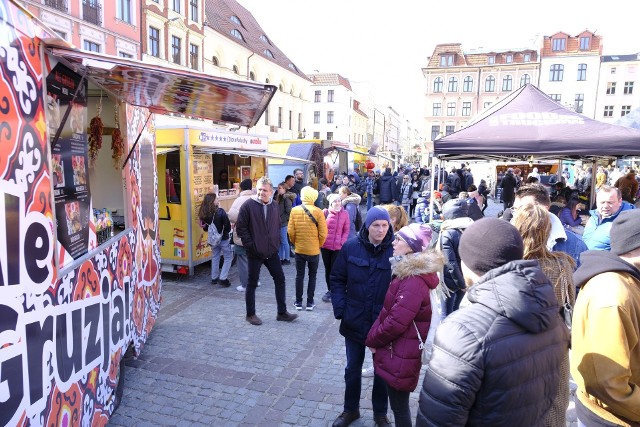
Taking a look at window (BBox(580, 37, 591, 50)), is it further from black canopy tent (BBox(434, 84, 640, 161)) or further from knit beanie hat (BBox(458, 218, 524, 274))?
knit beanie hat (BBox(458, 218, 524, 274))

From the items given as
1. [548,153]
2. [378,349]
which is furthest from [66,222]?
[548,153]

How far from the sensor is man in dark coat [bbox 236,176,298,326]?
5.41m

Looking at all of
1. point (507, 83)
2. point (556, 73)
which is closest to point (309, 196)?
point (507, 83)

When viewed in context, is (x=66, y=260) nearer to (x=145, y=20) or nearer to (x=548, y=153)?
(x=548, y=153)

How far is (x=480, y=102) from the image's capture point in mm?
54406

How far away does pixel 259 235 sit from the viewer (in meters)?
5.42

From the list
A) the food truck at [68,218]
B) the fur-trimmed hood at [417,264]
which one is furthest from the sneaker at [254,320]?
the fur-trimmed hood at [417,264]

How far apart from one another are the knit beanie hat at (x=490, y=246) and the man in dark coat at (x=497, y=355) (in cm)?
8

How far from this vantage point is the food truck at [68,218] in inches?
77.4

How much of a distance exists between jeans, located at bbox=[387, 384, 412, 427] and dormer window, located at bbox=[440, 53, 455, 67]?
2284 inches

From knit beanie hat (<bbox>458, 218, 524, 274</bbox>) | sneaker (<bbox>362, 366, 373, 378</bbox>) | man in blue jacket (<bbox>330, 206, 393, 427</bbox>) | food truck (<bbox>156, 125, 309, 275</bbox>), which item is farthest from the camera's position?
food truck (<bbox>156, 125, 309, 275</bbox>)

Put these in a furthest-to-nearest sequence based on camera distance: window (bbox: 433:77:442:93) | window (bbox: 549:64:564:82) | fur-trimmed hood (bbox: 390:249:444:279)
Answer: window (bbox: 433:77:442:93) < window (bbox: 549:64:564:82) < fur-trimmed hood (bbox: 390:249:444:279)

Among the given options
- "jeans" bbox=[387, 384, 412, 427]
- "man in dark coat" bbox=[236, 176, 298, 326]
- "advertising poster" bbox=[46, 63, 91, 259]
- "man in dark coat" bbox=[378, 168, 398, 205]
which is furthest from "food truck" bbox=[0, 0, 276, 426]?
"man in dark coat" bbox=[378, 168, 398, 205]

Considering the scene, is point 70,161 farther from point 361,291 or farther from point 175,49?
point 175,49
